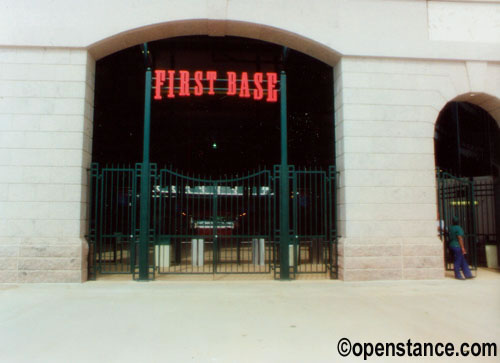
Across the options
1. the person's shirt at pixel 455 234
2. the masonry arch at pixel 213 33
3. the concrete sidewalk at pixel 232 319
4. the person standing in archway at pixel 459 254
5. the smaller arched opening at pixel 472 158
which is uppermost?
the masonry arch at pixel 213 33

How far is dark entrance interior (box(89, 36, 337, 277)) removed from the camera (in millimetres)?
12594

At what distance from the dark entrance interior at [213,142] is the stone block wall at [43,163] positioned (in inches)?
41.5

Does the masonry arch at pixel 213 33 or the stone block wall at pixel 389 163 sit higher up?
the masonry arch at pixel 213 33

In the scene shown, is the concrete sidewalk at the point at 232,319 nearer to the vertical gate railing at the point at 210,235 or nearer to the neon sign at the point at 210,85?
the vertical gate railing at the point at 210,235

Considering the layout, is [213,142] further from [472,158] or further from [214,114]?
[472,158]

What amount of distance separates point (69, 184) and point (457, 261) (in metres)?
10.3

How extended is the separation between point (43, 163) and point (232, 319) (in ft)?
21.3

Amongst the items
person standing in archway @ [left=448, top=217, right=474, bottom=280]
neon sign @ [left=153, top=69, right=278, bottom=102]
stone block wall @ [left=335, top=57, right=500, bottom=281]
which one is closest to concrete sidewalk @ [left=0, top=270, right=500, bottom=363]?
person standing in archway @ [left=448, top=217, right=474, bottom=280]

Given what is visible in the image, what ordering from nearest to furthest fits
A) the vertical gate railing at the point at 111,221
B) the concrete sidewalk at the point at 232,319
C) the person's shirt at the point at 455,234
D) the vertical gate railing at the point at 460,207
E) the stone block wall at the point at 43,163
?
the concrete sidewalk at the point at 232,319, the stone block wall at the point at 43,163, the vertical gate railing at the point at 111,221, the person's shirt at the point at 455,234, the vertical gate railing at the point at 460,207

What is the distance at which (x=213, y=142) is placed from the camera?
2028 cm

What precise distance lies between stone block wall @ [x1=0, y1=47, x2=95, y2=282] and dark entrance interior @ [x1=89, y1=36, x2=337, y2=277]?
A: 3.46ft

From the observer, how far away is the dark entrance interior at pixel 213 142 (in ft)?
41.3

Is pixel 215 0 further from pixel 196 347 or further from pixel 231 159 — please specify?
pixel 231 159

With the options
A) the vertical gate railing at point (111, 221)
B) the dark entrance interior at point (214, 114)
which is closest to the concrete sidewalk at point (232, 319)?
the vertical gate railing at point (111, 221)
